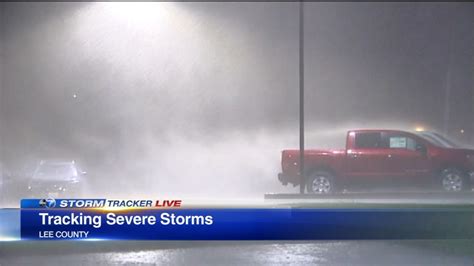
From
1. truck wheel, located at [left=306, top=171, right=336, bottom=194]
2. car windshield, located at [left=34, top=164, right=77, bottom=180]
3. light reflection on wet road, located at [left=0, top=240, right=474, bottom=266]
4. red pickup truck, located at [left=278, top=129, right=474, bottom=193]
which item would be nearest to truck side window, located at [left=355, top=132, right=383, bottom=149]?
red pickup truck, located at [left=278, top=129, right=474, bottom=193]

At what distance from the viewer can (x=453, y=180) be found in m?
8.15

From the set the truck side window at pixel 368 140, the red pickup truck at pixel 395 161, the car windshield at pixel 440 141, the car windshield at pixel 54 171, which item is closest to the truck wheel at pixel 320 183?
the red pickup truck at pixel 395 161

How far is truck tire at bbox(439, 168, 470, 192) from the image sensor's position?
803 centimetres

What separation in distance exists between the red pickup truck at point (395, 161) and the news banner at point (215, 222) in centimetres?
137

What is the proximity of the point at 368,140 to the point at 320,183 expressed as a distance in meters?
1.03

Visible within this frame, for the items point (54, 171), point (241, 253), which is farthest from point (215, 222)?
point (54, 171)

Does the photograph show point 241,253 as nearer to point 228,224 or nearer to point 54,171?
point 228,224

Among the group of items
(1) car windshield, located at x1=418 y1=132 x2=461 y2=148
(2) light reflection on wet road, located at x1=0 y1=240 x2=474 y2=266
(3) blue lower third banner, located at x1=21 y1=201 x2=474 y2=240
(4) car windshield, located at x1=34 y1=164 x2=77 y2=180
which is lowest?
(2) light reflection on wet road, located at x1=0 y1=240 x2=474 y2=266

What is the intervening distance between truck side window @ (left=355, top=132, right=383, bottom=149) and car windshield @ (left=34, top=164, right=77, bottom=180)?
12.0 feet

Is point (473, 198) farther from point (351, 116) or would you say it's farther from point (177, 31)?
point (177, 31)

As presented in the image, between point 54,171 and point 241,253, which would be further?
point 54,171

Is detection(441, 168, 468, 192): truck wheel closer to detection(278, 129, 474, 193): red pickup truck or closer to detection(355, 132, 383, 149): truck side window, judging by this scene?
detection(278, 129, 474, 193): red pickup truck

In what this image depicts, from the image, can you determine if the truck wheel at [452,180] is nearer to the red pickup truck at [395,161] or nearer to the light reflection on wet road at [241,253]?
the red pickup truck at [395,161]

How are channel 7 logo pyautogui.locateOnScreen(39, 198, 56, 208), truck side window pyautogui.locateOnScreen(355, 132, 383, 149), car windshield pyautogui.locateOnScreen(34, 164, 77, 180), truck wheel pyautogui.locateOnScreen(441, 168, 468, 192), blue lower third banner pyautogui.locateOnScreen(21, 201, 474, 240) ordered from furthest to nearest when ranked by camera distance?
1. truck wheel pyautogui.locateOnScreen(441, 168, 468, 192)
2. truck side window pyautogui.locateOnScreen(355, 132, 383, 149)
3. car windshield pyautogui.locateOnScreen(34, 164, 77, 180)
4. channel 7 logo pyautogui.locateOnScreen(39, 198, 56, 208)
5. blue lower third banner pyautogui.locateOnScreen(21, 201, 474, 240)
